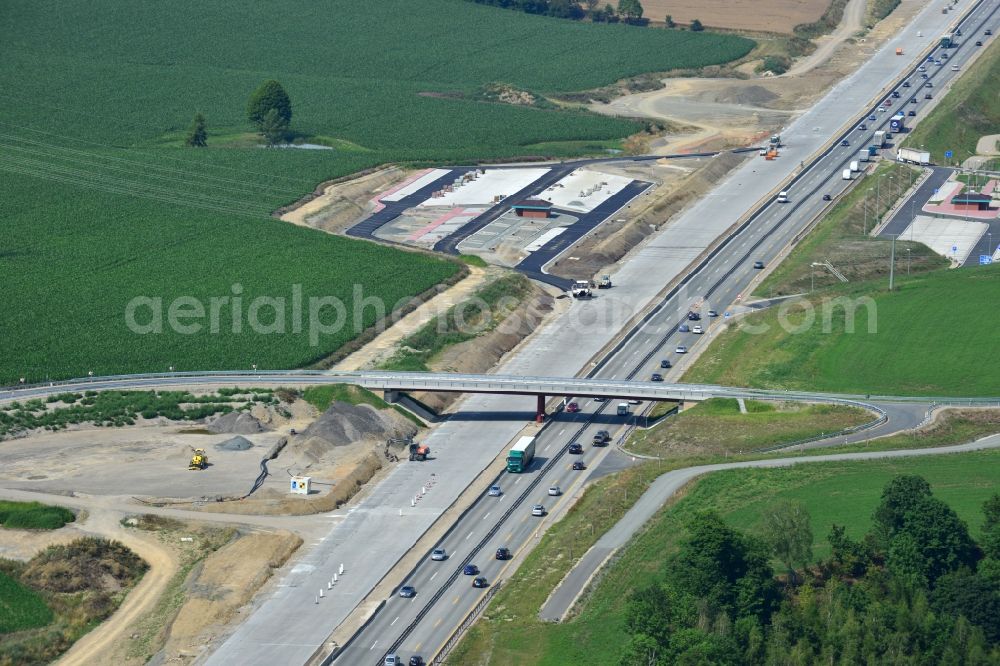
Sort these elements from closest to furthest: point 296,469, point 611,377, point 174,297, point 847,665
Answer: point 847,665 < point 296,469 < point 611,377 < point 174,297

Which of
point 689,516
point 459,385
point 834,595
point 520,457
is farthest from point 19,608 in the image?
point 834,595

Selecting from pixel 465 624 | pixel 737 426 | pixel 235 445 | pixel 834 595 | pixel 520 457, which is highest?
pixel 834 595

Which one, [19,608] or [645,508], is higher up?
[645,508]

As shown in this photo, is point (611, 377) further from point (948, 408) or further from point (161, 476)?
point (161, 476)

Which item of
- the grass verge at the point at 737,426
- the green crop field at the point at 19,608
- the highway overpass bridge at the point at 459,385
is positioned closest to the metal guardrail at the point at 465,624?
the green crop field at the point at 19,608

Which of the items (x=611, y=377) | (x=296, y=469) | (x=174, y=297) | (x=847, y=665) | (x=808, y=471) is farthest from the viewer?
(x=174, y=297)

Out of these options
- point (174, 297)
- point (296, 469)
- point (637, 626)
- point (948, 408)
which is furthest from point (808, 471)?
point (174, 297)

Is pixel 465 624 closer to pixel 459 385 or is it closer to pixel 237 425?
pixel 459 385

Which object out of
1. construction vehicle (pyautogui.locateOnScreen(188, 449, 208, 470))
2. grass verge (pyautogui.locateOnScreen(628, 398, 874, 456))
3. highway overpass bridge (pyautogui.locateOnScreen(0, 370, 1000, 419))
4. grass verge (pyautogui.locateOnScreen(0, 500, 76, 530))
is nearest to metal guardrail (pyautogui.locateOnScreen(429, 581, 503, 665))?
grass verge (pyautogui.locateOnScreen(628, 398, 874, 456))
